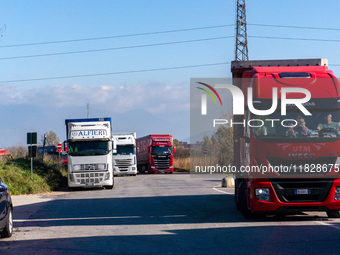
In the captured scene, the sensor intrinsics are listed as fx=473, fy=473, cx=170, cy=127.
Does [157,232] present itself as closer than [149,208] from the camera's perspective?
Yes

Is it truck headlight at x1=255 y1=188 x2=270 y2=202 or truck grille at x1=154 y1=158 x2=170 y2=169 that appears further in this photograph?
truck grille at x1=154 y1=158 x2=170 y2=169

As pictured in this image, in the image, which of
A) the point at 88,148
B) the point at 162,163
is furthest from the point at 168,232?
the point at 162,163

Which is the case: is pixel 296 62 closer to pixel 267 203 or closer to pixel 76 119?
pixel 267 203

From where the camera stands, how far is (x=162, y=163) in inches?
1921

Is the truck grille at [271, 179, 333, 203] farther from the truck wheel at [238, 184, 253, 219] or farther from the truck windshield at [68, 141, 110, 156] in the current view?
the truck windshield at [68, 141, 110, 156]

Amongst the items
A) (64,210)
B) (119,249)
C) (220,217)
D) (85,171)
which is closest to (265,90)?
(220,217)

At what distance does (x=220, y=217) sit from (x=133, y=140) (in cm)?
3206

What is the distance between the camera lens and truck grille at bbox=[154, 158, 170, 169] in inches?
1916

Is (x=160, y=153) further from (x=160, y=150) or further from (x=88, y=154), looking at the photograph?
(x=88, y=154)

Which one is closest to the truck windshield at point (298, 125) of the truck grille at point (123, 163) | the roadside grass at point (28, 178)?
the roadside grass at point (28, 178)

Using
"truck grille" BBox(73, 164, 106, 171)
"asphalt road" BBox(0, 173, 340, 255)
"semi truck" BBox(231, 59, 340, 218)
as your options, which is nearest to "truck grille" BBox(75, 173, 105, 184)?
"truck grille" BBox(73, 164, 106, 171)

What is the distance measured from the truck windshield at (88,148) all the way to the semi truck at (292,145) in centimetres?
1496

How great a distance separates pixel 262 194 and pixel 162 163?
38.6m

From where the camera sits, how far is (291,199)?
10.4 m
